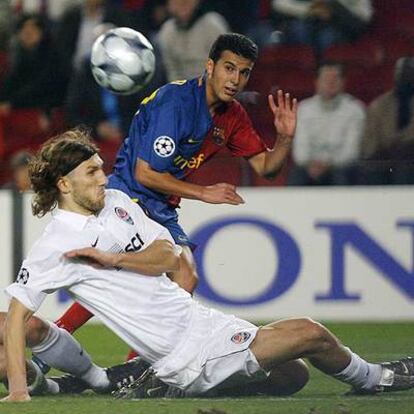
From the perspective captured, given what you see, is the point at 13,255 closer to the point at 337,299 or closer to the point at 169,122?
the point at 337,299

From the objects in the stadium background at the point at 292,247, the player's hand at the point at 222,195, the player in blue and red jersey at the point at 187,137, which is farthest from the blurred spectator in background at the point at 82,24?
the player's hand at the point at 222,195

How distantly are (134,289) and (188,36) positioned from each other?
4099 millimetres

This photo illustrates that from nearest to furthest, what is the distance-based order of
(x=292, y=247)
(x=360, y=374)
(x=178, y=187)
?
(x=360, y=374), (x=178, y=187), (x=292, y=247)

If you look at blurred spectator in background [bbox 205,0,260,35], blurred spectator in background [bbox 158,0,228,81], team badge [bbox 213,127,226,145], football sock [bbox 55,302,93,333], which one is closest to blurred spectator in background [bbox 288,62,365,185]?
blurred spectator in background [bbox 205,0,260,35]

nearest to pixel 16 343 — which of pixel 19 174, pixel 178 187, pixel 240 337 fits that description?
pixel 240 337

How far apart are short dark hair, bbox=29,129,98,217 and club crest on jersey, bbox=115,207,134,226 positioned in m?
0.24

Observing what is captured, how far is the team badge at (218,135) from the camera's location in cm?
682

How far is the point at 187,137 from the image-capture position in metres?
6.68

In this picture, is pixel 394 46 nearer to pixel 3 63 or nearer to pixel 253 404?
pixel 3 63

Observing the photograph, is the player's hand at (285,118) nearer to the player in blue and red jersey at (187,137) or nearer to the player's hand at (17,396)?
the player in blue and red jersey at (187,137)

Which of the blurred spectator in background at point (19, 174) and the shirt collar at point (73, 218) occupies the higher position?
the shirt collar at point (73, 218)

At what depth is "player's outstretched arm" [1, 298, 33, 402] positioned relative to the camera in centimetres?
509

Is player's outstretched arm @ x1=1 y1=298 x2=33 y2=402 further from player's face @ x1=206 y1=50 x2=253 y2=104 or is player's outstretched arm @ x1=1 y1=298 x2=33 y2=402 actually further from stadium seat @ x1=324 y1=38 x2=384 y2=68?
stadium seat @ x1=324 y1=38 x2=384 y2=68

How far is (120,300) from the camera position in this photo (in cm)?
530
